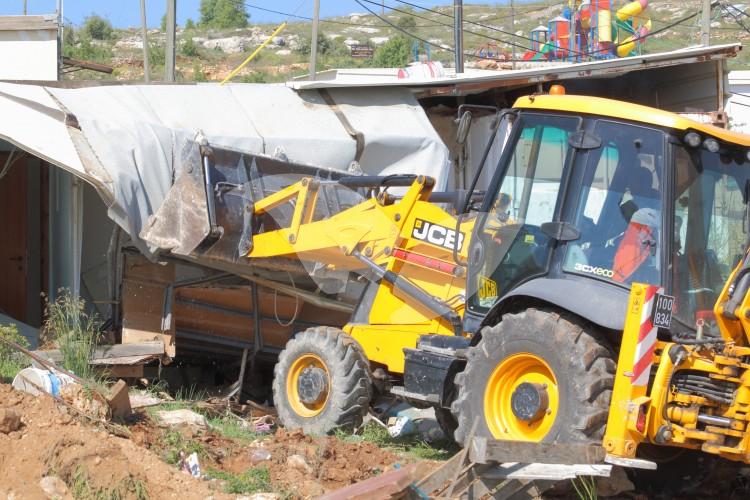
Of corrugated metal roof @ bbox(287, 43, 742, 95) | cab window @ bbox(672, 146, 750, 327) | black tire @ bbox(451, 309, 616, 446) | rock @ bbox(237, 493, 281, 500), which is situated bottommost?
rock @ bbox(237, 493, 281, 500)

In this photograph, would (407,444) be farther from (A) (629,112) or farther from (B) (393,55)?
(B) (393,55)

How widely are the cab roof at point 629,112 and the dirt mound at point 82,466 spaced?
311 cm

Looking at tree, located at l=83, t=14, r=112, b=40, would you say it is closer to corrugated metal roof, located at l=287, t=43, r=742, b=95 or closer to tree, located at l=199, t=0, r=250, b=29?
tree, located at l=199, t=0, r=250, b=29

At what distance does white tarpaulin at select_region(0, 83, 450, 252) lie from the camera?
964 cm

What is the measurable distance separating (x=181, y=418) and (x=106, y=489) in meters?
2.26

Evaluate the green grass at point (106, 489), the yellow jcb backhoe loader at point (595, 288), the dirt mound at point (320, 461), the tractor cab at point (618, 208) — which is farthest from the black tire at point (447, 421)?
the green grass at point (106, 489)

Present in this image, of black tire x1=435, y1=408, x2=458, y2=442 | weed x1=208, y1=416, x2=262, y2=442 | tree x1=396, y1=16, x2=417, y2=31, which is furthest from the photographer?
tree x1=396, y1=16, x2=417, y2=31

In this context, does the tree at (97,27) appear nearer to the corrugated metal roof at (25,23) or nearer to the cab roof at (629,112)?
the corrugated metal roof at (25,23)

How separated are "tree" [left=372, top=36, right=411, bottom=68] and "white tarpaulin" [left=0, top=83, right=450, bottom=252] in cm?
3177

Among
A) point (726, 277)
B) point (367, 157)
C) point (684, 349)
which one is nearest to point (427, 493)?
point (684, 349)

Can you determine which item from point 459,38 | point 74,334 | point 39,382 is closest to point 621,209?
point 39,382

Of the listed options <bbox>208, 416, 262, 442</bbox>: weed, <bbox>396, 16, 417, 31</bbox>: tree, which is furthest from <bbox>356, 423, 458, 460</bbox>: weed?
<bbox>396, 16, 417, 31</bbox>: tree

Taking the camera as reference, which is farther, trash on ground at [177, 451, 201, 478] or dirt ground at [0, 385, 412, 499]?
trash on ground at [177, 451, 201, 478]

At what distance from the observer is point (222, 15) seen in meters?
63.1
